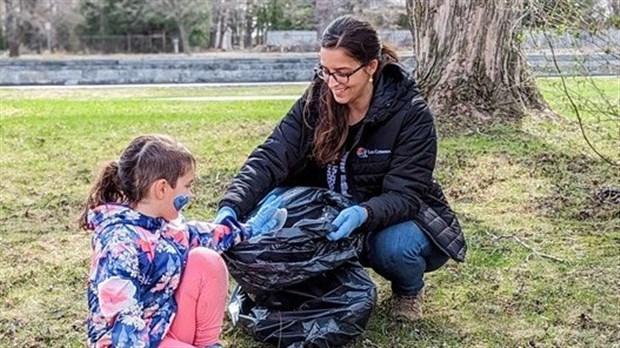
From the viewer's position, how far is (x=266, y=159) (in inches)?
121

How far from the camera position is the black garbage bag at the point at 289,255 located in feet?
8.95

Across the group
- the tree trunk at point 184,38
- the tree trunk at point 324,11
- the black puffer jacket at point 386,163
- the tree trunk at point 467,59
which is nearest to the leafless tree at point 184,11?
the tree trunk at point 184,38

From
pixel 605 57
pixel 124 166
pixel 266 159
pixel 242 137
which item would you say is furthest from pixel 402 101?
pixel 242 137

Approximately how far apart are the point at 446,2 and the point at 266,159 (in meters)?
4.24

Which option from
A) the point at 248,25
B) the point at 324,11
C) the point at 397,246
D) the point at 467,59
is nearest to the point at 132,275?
the point at 397,246

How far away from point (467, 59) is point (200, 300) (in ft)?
16.6

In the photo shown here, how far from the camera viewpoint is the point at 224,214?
2752 millimetres

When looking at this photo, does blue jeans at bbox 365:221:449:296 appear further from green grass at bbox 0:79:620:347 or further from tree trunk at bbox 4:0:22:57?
tree trunk at bbox 4:0:22:57

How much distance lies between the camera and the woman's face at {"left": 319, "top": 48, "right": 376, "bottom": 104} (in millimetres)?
2871

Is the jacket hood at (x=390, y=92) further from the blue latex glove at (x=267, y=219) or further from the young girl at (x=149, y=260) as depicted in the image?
the young girl at (x=149, y=260)

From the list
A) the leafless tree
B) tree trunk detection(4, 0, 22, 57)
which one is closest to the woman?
tree trunk detection(4, 0, 22, 57)

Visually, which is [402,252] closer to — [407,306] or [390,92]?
[407,306]

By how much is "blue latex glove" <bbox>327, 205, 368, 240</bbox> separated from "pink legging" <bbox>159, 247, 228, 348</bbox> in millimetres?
453

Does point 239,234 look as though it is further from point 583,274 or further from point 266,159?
point 583,274
